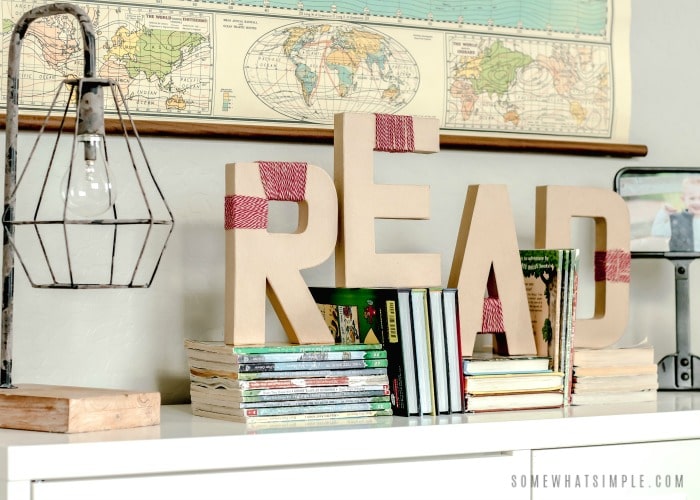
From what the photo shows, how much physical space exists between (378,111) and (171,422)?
631 millimetres

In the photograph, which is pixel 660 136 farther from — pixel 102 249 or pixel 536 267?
pixel 102 249

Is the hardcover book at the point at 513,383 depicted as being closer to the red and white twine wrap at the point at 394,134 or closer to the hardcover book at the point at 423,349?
the hardcover book at the point at 423,349

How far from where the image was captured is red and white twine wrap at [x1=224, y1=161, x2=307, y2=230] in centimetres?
138

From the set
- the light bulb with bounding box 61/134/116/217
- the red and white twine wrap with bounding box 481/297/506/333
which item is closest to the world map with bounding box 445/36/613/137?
the red and white twine wrap with bounding box 481/297/506/333

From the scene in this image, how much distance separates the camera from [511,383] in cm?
147

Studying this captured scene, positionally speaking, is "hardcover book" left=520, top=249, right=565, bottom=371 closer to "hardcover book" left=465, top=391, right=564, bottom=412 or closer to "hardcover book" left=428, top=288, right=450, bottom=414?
"hardcover book" left=465, top=391, right=564, bottom=412

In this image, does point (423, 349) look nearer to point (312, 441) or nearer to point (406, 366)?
point (406, 366)

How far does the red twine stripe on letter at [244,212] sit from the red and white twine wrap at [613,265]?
58 centimetres

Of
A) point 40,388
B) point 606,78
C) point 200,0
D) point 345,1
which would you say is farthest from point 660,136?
point 40,388

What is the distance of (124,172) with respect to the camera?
5.06 feet

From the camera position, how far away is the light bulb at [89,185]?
3.83 ft

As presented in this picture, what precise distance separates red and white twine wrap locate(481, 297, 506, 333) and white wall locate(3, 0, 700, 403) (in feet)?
0.74

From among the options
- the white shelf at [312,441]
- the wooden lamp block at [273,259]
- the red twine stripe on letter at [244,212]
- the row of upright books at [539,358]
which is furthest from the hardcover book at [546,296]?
the red twine stripe on letter at [244,212]

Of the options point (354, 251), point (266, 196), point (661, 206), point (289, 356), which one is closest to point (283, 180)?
point (266, 196)
